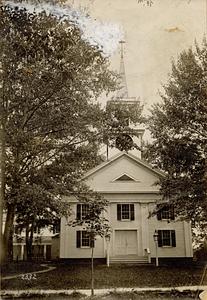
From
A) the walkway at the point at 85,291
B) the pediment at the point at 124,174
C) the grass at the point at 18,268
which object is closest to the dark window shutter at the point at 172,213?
the pediment at the point at 124,174

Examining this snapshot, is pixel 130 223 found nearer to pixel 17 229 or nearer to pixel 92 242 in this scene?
pixel 92 242

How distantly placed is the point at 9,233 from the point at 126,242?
566 mm

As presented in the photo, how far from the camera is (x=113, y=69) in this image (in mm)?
2068

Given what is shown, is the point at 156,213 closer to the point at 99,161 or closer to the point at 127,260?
the point at 127,260

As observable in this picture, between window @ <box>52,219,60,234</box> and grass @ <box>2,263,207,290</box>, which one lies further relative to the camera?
window @ <box>52,219,60,234</box>

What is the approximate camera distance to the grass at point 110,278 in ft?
5.90

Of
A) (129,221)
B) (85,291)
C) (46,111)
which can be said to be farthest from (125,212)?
(46,111)

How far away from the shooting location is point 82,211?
201 cm

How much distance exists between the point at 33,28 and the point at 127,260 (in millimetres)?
1267

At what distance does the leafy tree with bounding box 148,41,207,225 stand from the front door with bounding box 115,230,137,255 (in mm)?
279

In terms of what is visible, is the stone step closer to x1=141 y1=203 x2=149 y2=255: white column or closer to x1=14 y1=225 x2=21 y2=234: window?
x1=141 y1=203 x2=149 y2=255: white column

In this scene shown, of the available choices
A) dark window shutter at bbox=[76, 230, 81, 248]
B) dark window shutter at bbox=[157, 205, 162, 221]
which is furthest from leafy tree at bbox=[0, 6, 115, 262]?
dark window shutter at bbox=[157, 205, 162, 221]

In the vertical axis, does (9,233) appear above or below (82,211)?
below

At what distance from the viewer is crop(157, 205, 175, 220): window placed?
78.2 inches
